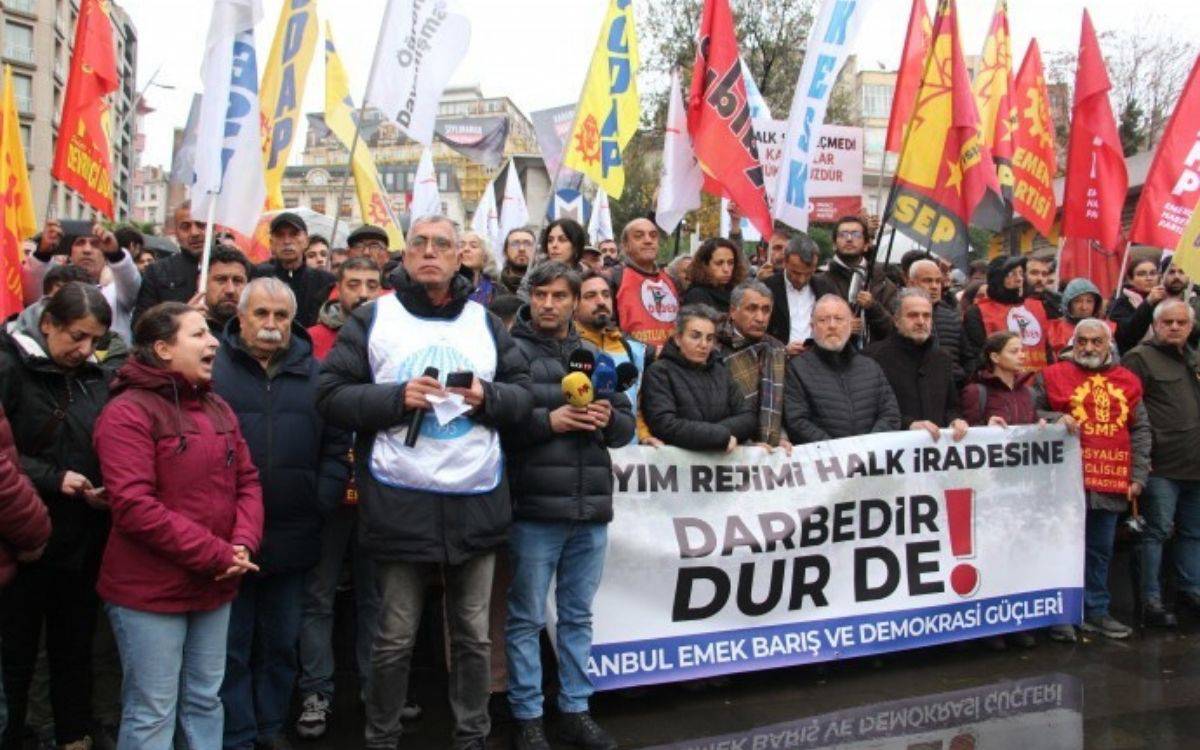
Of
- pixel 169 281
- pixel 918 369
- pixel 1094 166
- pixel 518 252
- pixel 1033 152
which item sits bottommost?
pixel 918 369

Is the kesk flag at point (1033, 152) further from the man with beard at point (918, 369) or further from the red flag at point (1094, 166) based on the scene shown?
the man with beard at point (918, 369)

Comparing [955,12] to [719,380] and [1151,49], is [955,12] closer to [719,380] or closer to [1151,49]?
[719,380]

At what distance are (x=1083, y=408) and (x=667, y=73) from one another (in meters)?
24.6

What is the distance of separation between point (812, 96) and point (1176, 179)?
3159mm

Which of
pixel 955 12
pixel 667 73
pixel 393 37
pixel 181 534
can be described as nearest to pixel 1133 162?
pixel 667 73

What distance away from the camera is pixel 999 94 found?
10.1 meters

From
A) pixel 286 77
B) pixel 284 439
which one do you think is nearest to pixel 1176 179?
pixel 286 77

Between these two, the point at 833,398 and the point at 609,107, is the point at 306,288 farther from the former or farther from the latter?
the point at 833,398

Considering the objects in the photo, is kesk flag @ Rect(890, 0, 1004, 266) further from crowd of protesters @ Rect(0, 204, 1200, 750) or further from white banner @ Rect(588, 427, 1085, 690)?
white banner @ Rect(588, 427, 1085, 690)

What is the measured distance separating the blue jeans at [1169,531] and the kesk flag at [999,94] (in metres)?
4.68

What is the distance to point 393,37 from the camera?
22.3ft

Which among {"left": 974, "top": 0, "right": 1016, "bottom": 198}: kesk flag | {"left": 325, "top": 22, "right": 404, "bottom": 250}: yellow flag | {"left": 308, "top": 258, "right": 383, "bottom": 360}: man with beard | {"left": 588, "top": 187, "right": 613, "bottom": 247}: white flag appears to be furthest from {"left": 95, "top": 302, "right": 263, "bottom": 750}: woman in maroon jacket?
{"left": 588, "top": 187, "right": 613, "bottom": 247}: white flag

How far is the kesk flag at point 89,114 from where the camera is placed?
6.54 metres

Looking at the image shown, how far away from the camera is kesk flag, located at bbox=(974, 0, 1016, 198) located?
396 inches
